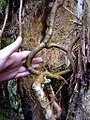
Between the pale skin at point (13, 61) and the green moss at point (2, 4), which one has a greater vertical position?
the green moss at point (2, 4)

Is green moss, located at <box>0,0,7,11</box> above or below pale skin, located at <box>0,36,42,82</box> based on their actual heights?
above

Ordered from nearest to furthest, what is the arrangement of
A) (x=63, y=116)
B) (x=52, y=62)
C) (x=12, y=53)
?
(x=12, y=53)
(x=63, y=116)
(x=52, y=62)

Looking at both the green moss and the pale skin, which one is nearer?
the pale skin

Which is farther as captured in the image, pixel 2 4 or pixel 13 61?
pixel 2 4

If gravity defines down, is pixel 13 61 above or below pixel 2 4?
below

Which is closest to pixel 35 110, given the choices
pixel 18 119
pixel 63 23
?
pixel 18 119

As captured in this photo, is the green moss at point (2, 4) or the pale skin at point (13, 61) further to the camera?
the green moss at point (2, 4)

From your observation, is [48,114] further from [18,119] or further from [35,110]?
[18,119]

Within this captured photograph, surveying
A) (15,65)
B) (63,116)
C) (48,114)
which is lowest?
(63,116)
